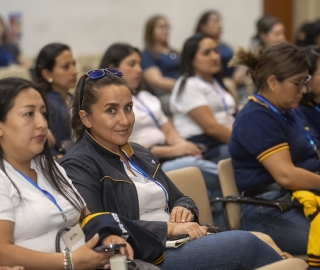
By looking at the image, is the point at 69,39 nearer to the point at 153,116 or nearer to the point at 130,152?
the point at 153,116

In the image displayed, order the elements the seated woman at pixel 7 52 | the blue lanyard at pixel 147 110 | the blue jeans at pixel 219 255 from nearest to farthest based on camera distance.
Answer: the blue jeans at pixel 219 255 < the blue lanyard at pixel 147 110 < the seated woman at pixel 7 52

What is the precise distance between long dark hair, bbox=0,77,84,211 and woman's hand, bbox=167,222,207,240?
0.36 metres

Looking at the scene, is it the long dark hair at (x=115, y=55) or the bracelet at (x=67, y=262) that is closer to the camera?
the bracelet at (x=67, y=262)

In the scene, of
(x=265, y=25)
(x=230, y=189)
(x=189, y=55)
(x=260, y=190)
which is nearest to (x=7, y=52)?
(x=265, y=25)

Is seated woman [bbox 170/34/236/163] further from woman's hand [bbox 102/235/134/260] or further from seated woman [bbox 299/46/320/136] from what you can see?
woman's hand [bbox 102/235/134/260]

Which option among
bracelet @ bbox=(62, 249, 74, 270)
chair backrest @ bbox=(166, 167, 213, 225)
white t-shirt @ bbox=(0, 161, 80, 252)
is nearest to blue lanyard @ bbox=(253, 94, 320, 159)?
chair backrest @ bbox=(166, 167, 213, 225)

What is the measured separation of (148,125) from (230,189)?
45.4 inches

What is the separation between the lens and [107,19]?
802 centimetres

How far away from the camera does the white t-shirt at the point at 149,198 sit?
2.60 metres

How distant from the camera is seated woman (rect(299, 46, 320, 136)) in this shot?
364 cm

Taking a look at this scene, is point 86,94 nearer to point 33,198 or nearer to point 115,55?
point 33,198

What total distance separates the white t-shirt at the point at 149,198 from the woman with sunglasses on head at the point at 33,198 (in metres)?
0.28

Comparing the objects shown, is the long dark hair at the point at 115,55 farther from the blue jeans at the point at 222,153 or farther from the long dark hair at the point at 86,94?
the long dark hair at the point at 86,94

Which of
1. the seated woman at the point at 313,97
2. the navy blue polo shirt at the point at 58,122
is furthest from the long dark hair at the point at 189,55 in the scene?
the seated woman at the point at 313,97
